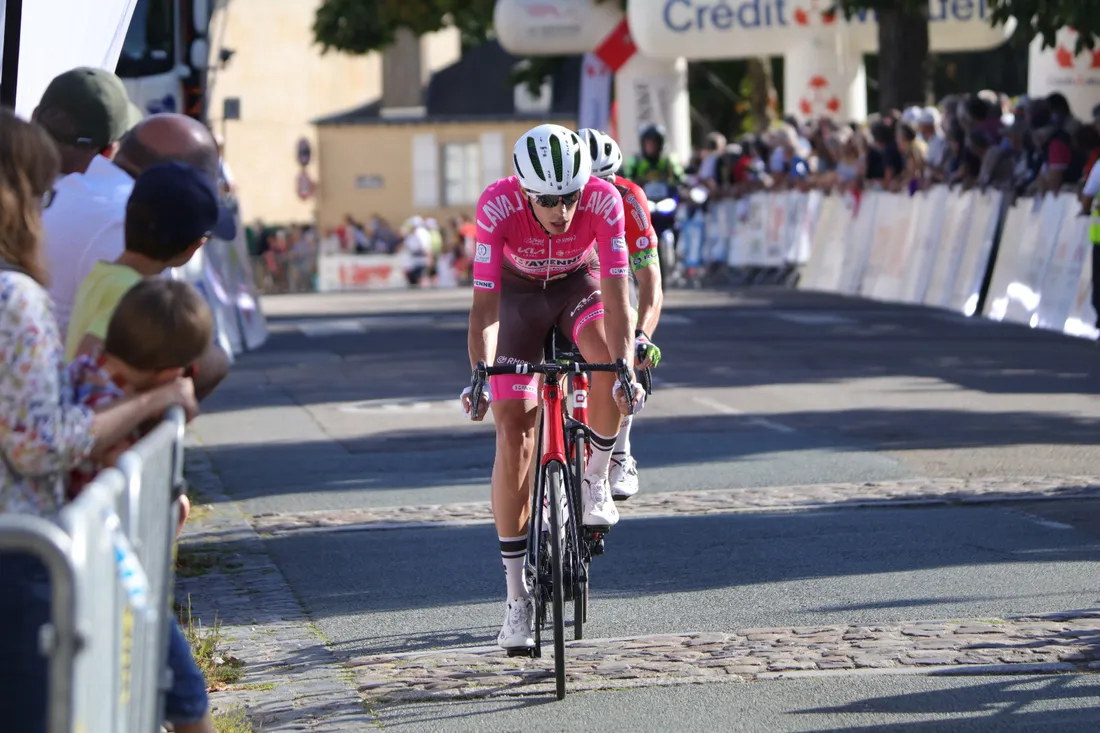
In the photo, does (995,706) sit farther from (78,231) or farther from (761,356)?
(761,356)

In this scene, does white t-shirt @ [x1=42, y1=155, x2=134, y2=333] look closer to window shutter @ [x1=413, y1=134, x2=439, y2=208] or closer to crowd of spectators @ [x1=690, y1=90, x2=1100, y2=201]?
crowd of spectators @ [x1=690, y1=90, x2=1100, y2=201]

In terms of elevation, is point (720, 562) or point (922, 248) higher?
point (922, 248)

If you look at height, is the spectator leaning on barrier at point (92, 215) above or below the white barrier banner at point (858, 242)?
above

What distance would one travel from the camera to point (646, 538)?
30.7 feet

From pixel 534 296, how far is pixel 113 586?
4172 millimetres

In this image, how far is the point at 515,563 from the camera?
6.88m

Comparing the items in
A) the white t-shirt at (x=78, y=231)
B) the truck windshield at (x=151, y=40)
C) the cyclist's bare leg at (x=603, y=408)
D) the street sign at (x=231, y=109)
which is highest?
the truck windshield at (x=151, y=40)

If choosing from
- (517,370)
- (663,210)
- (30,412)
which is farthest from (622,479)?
(663,210)

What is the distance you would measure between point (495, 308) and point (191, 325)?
110 inches

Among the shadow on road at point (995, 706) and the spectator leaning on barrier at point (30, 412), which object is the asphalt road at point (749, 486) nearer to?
the shadow on road at point (995, 706)

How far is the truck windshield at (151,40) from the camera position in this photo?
18.4m

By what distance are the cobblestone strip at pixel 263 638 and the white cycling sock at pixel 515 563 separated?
635 mm

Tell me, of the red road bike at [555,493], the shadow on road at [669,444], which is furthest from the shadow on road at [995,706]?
the shadow on road at [669,444]

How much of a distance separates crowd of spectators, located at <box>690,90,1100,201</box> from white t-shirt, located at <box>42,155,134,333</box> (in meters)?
14.0
